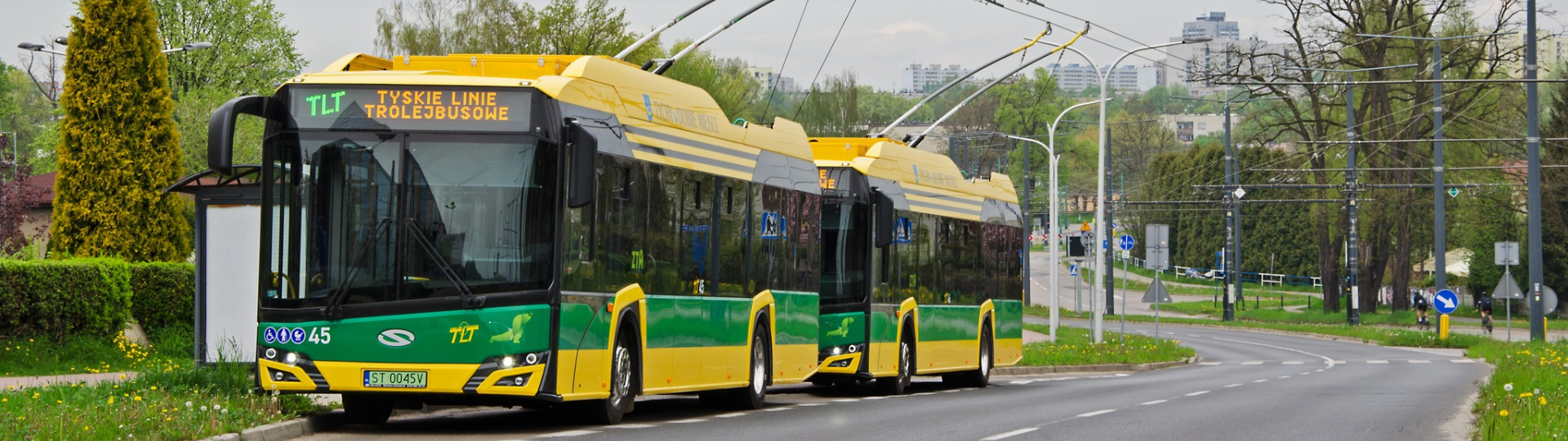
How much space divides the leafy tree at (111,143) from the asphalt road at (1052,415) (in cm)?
893

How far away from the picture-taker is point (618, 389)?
14672 millimetres

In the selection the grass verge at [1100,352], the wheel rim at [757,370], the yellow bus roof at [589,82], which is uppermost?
the yellow bus roof at [589,82]

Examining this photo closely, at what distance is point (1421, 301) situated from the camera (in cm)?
5928

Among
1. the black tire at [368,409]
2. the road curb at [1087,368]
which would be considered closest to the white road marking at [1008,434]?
the black tire at [368,409]

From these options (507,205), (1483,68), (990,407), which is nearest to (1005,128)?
(1483,68)

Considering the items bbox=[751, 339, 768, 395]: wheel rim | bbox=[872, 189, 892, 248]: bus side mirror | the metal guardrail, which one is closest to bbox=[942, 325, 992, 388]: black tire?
bbox=[872, 189, 892, 248]: bus side mirror

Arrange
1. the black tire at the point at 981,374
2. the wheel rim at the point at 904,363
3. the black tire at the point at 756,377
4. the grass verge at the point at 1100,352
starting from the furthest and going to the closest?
the grass verge at the point at 1100,352 < the black tire at the point at 981,374 < the wheel rim at the point at 904,363 < the black tire at the point at 756,377

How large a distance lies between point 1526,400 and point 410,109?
9.93 metres

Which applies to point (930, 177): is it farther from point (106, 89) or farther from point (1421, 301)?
point (1421, 301)

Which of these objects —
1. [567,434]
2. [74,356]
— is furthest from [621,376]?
[74,356]

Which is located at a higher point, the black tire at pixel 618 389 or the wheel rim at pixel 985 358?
the black tire at pixel 618 389

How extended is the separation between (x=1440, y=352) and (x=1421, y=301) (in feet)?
45.7

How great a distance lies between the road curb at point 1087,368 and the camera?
106 ft

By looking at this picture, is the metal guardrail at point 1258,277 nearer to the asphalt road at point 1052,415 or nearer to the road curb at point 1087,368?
the road curb at point 1087,368
